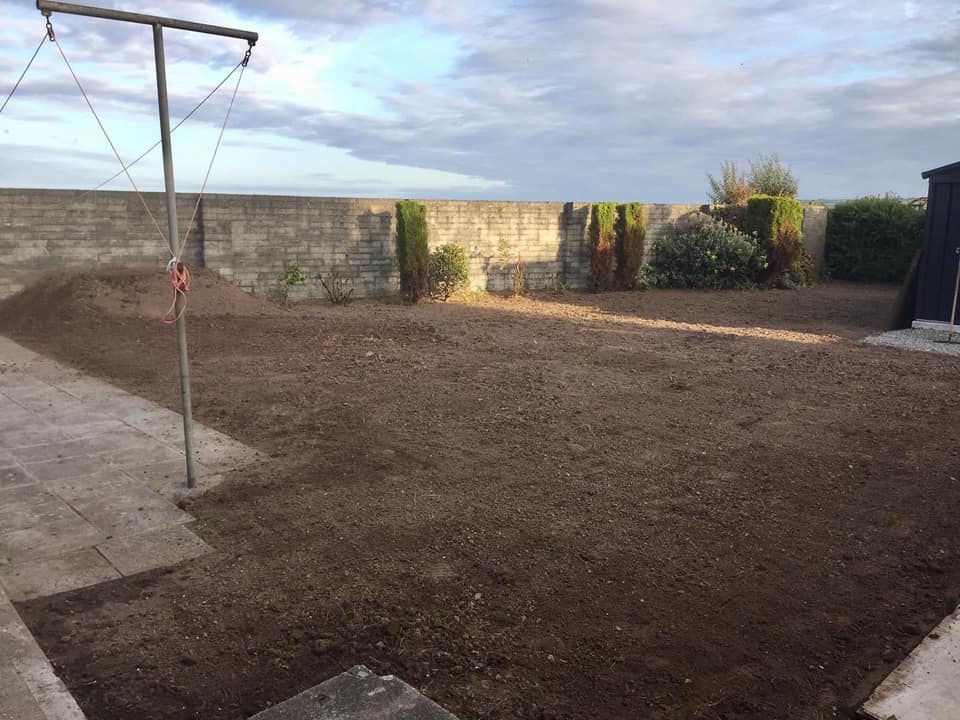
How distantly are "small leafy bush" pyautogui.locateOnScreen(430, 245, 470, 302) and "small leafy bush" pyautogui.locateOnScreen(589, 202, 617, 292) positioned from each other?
10.8 ft

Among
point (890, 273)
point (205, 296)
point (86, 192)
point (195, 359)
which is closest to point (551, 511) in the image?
point (195, 359)

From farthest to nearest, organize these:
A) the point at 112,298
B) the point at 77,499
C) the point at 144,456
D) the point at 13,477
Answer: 1. the point at 112,298
2. the point at 144,456
3. the point at 13,477
4. the point at 77,499

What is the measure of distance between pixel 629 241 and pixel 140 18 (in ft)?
42.9

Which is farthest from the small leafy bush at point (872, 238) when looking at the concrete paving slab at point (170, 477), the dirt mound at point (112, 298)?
the concrete paving slab at point (170, 477)

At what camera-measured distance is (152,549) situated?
11.8 feet

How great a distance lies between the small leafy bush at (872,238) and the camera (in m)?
17.5

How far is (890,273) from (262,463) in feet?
57.4

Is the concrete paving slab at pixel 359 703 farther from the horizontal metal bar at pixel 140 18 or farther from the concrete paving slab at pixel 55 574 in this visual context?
the horizontal metal bar at pixel 140 18

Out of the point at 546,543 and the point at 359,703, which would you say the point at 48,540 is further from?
the point at 546,543

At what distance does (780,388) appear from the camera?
712 centimetres

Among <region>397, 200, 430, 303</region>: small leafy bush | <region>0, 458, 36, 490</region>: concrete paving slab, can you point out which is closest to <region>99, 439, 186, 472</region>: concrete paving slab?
<region>0, 458, 36, 490</region>: concrete paving slab

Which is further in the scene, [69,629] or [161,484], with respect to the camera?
[161,484]

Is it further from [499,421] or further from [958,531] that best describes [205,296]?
[958,531]

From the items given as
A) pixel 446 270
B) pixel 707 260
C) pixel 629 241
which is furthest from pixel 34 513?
pixel 707 260
